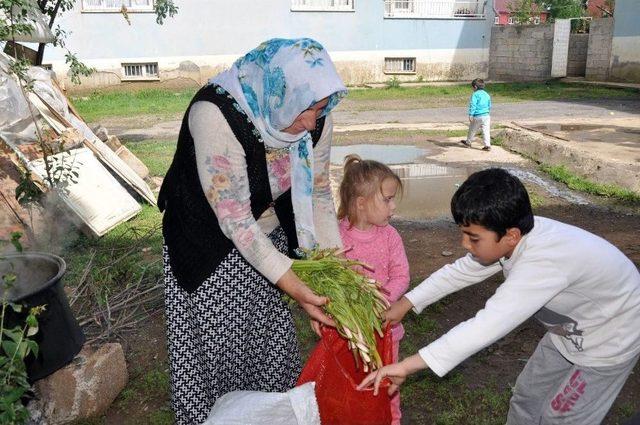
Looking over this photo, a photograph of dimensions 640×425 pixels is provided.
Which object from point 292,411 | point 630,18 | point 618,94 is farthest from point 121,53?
point 292,411

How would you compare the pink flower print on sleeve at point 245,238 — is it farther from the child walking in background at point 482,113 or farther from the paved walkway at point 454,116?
the paved walkway at point 454,116

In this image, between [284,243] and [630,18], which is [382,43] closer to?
[630,18]

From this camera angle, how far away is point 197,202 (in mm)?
2146

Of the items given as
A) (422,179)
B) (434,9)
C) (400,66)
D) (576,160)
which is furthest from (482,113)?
(434,9)

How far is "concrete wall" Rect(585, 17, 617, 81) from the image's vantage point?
2027 centimetres

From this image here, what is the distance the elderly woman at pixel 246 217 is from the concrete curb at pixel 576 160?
590 cm

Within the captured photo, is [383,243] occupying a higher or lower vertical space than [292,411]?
higher

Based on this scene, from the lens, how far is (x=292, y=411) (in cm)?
207

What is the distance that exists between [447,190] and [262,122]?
5707 millimetres

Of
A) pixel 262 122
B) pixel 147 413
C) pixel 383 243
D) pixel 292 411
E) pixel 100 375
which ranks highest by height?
pixel 262 122

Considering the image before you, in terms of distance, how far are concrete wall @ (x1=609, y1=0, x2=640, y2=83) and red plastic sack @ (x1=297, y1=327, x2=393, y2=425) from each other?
66.8ft

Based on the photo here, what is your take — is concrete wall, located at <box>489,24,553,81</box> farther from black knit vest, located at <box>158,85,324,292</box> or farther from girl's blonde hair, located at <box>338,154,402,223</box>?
black knit vest, located at <box>158,85,324,292</box>

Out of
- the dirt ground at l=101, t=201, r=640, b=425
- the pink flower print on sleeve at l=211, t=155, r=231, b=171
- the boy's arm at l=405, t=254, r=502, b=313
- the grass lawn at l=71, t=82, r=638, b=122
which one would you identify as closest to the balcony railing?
the grass lawn at l=71, t=82, r=638, b=122

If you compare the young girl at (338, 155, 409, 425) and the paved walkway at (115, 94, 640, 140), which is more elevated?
the young girl at (338, 155, 409, 425)
